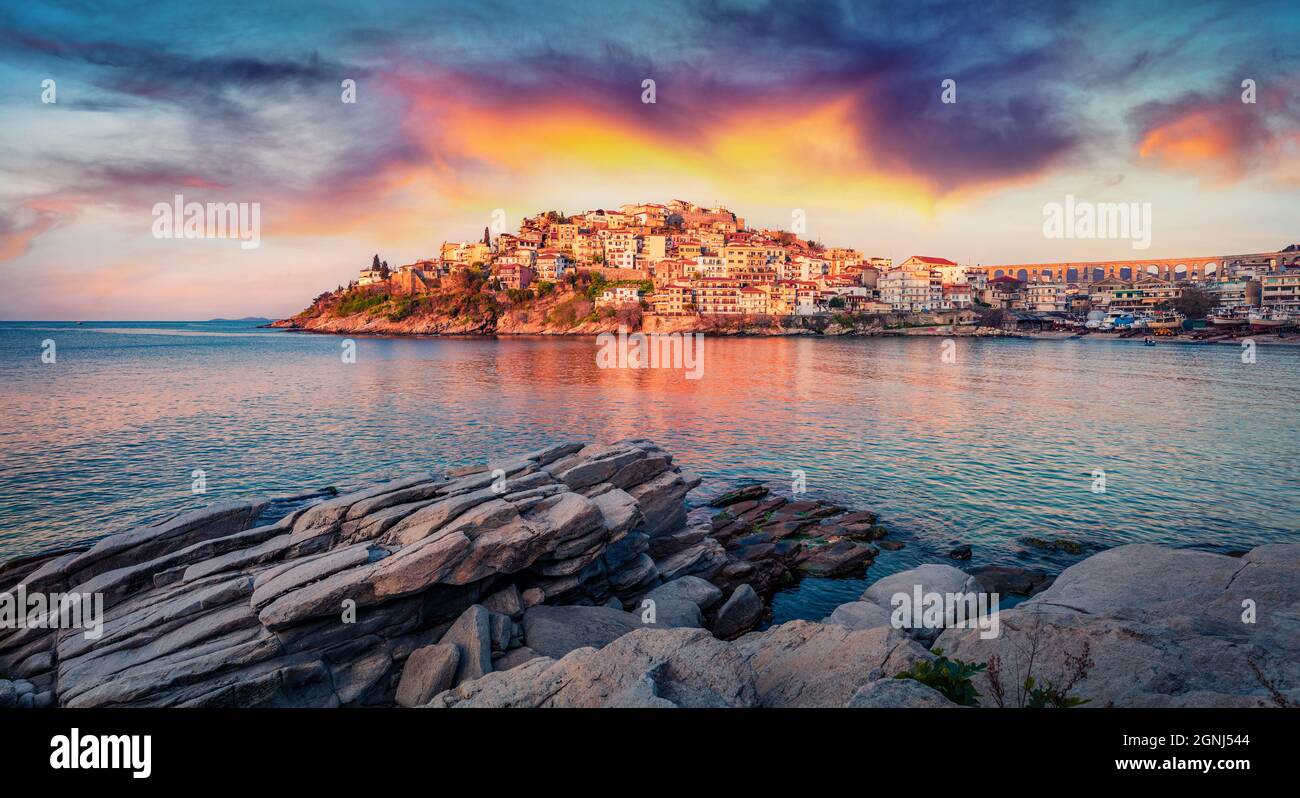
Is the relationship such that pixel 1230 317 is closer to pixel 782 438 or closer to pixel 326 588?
pixel 782 438

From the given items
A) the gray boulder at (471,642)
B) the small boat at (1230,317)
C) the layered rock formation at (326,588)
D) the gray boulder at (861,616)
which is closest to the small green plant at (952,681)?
the gray boulder at (861,616)

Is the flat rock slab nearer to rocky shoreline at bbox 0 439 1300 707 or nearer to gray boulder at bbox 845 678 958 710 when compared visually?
rocky shoreline at bbox 0 439 1300 707

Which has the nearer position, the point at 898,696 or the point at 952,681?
the point at 898,696

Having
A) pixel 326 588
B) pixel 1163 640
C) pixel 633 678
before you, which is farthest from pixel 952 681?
pixel 326 588

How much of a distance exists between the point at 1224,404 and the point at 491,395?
191 ft

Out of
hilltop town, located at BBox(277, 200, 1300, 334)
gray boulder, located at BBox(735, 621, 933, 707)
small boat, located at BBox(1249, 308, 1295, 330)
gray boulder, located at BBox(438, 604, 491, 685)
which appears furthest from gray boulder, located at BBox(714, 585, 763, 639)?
small boat, located at BBox(1249, 308, 1295, 330)

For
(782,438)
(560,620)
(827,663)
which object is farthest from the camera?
(782,438)

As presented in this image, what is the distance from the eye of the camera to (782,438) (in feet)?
117

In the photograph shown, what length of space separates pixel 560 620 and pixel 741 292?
142 meters

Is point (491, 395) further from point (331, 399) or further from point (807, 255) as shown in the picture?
point (807, 255)

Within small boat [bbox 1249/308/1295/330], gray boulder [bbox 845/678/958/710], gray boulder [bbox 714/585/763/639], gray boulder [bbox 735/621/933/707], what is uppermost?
small boat [bbox 1249/308/1295/330]

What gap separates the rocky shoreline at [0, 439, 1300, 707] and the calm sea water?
12.9 feet

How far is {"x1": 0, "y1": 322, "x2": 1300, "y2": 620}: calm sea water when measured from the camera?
69.7ft

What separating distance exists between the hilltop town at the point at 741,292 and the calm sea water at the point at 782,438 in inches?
3039
